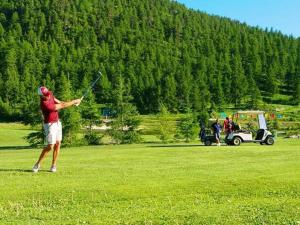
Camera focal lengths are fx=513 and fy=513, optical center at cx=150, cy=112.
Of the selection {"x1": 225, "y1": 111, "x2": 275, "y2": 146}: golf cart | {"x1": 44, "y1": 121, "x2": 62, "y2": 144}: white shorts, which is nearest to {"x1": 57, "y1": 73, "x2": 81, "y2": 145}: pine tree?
{"x1": 225, "y1": 111, "x2": 275, "y2": 146}: golf cart

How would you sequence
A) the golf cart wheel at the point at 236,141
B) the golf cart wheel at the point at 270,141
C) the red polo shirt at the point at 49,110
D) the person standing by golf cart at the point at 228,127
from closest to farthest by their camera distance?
1. the red polo shirt at the point at 49,110
2. the golf cart wheel at the point at 236,141
3. the golf cart wheel at the point at 270,141
4. the person standing by golf cart at the point at 228,127

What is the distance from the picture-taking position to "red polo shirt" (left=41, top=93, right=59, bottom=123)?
15828 millimetres

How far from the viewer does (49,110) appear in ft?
52.1

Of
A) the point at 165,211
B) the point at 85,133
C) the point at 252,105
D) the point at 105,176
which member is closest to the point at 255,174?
the point at 105,176

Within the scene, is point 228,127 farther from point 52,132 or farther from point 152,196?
point 152,196

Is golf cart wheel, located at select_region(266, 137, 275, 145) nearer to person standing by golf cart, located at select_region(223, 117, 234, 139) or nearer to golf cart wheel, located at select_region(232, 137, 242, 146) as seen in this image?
golf cart wheel, located at select_region(232, 137, 242, 146)

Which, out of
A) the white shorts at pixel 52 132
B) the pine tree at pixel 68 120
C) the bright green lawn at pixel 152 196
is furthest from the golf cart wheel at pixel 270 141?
the pine tree at pixel 68 120

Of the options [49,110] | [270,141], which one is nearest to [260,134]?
[270,141]

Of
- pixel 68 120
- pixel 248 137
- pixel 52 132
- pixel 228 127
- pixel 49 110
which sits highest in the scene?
pixel 49 110

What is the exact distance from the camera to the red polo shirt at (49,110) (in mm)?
15828

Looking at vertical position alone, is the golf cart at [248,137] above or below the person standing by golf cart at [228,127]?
below

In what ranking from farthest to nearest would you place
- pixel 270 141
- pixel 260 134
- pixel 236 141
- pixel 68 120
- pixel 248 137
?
pixel 68 120, pixel 248 137, pixel 260 134, pixel 270 141, pixel 236 141

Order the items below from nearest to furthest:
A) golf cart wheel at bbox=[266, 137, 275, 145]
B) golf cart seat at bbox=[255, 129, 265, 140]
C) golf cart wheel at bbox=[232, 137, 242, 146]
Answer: golf cart wheel at bbox=[232, 137, 242, 146] < golf cart wheel at bbox=[266, 137, 275, 145] < golf cart seat at bbox=[255, 129, 265, 140]

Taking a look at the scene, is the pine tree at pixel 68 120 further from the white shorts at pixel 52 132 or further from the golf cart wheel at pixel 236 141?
the white shorts at pixel 52 132
